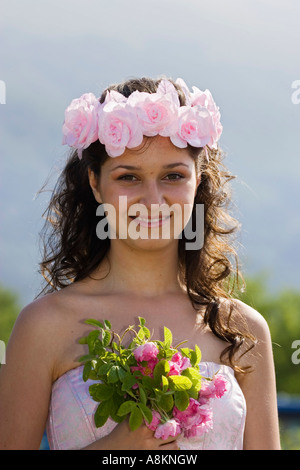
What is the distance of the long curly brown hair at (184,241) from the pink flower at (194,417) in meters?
0.77

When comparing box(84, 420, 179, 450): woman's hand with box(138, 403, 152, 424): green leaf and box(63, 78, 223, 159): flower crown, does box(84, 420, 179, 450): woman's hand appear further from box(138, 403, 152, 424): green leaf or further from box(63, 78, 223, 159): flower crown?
box(63, 78, 223, 159): flower crown

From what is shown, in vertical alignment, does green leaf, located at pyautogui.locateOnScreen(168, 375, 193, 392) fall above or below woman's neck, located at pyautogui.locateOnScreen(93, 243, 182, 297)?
below

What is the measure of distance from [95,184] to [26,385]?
48.1 inches

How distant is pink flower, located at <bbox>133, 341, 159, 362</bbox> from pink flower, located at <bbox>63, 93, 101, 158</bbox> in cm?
136

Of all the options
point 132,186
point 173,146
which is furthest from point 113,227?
point 173,146

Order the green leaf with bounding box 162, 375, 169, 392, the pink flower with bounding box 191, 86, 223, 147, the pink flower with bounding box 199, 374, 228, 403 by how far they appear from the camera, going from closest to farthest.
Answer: the green leaf with bounding box 162, 375, 169, 392, the pink flower with bounding box 199, 374, 228, 403, the pink flower with bounding box 191, 86, 223, 147

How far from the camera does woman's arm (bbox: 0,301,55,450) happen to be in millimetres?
3844

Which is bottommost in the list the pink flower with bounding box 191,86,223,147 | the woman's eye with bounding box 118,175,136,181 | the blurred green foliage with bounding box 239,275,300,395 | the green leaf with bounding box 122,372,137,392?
the blurred green foliage with bounding box 239,275,300,395

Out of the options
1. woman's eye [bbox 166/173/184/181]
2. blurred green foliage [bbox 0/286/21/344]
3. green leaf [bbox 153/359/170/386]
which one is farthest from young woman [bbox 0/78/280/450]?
blurred green foliage [bbox 0/286/21/344]

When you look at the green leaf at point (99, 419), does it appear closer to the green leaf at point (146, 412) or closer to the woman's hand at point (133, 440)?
the woman's hand at point (133, 440)

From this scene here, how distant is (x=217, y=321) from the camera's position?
429 cm

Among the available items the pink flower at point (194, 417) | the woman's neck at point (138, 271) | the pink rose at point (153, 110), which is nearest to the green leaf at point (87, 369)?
the pink flower at point (194, 417)
